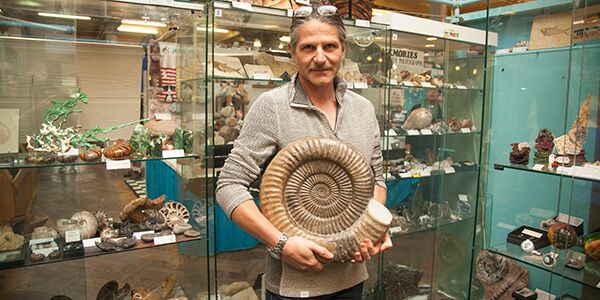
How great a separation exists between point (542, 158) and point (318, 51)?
196 centimetres

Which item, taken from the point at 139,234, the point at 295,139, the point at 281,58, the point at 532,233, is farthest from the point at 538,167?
the point at 139,234

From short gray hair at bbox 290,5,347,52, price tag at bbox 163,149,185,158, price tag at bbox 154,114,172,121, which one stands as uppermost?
short gray hair at bbox 290,5,347,52

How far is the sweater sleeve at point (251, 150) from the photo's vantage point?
1.39 m

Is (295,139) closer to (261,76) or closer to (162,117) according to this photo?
(162,117)

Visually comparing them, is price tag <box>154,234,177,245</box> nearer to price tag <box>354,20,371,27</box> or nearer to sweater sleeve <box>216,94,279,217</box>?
sweater sleeve <box>216,94,279,217</box>

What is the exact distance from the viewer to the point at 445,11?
4703 millimetres

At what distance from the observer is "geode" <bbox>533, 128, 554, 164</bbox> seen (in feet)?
8.86

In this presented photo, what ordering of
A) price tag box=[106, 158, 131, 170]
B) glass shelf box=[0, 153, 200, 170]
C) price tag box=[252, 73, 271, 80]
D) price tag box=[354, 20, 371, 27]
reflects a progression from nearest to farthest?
glass shelf box=[0, 153, 200, 170] < price tag box=[106, 158, 131, 170] < price tag box=[252, 73, 271, 80] < price tag box=[354, 20, 371, 27]

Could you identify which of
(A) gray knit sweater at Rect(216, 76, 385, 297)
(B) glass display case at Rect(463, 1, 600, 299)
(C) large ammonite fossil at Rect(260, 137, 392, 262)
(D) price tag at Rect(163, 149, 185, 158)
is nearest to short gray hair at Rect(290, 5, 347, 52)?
(A) gray knit sweater at Rect(216, 76, 385, 297)

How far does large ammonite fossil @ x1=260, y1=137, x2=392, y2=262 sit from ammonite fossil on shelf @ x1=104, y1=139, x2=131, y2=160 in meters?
1.02

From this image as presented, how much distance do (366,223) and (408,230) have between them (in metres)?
2.18

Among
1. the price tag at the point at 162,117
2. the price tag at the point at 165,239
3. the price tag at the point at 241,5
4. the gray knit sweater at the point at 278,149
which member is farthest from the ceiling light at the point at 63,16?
the gray knit sweater at the point at 278,149

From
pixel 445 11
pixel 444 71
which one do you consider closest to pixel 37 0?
pixel 444 71

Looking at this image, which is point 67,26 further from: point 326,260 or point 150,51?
point 326,260
